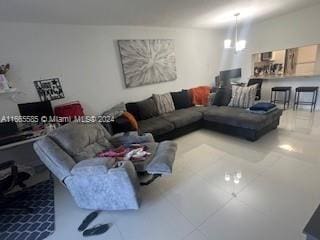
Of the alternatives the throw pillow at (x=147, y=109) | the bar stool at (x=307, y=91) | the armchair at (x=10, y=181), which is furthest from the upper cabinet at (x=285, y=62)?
the armchair at (x=10, y=181)

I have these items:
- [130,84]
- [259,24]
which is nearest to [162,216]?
[130,84]

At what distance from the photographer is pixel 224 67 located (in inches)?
242

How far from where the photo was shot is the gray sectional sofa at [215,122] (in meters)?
3.26

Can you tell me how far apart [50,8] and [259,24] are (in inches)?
205

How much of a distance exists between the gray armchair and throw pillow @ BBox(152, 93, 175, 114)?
1992 mm

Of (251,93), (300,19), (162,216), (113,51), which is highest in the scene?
(300,19)

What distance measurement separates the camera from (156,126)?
3.44 m

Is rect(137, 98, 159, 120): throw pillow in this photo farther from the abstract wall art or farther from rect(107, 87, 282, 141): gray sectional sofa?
the abstract wall art

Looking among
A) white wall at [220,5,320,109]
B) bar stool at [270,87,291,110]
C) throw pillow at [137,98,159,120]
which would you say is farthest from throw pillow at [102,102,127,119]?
bar stool at [270,87,291,110]

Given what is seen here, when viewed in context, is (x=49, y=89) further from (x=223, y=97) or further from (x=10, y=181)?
(x=223, y=97)

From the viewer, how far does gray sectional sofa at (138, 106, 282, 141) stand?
3.26 meters

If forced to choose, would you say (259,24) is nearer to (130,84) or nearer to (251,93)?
(251,93)

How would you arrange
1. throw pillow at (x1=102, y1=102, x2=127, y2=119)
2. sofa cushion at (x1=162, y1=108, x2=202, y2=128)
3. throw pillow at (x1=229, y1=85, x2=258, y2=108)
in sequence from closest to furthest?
1. throw pillow at (x1=102, y1=102, x2=127, y2=119)
2. sofa cushion at (x1=162, y1=108, x2=202, y2=128)
3. throw pillow at (x1=229, y1=85, x2=258, y2=108)

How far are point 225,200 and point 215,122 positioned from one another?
6.73 ft
